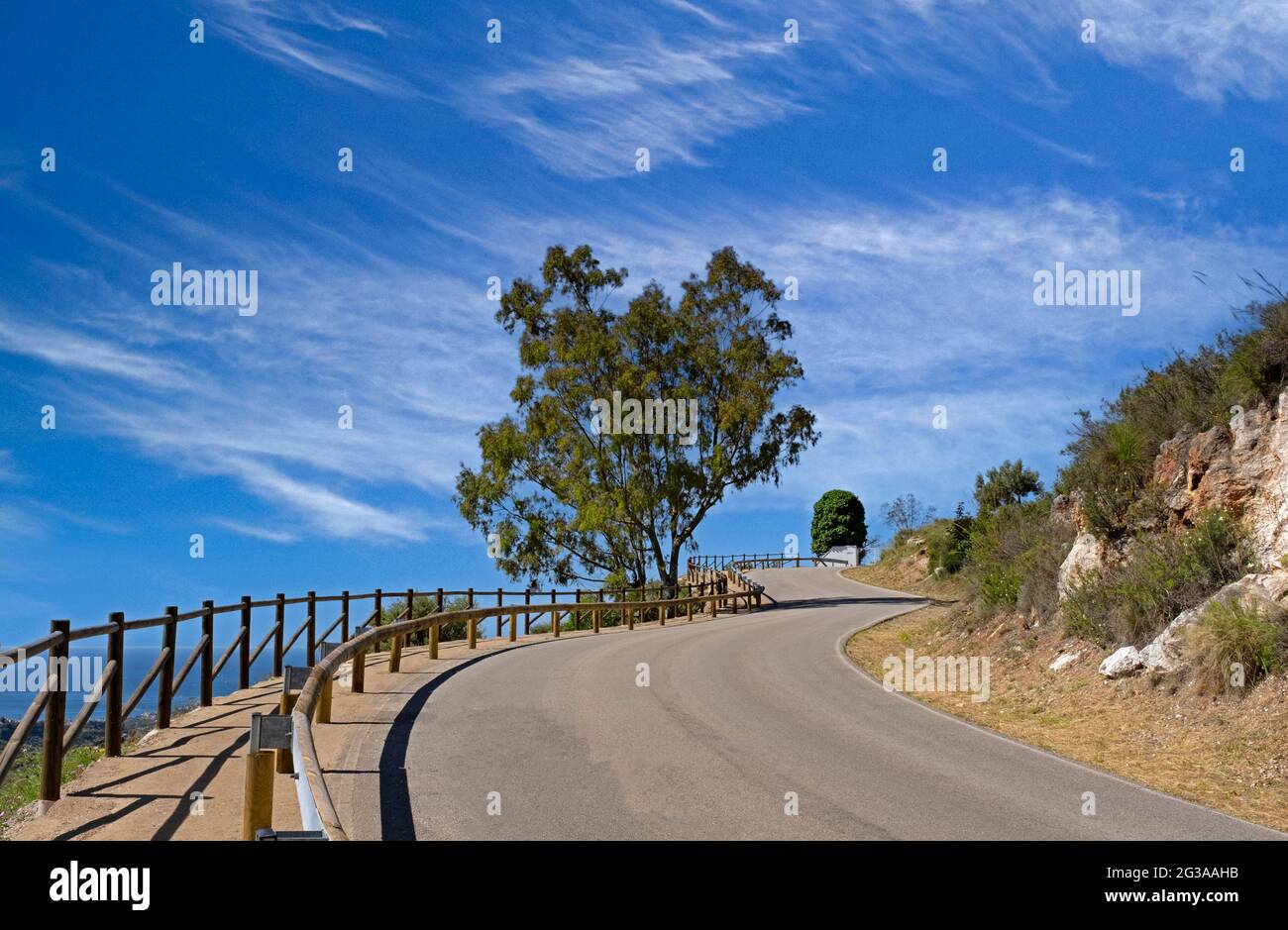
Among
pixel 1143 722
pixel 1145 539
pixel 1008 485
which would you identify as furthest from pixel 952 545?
pixel 1143 722

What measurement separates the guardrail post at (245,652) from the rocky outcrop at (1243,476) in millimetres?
14930

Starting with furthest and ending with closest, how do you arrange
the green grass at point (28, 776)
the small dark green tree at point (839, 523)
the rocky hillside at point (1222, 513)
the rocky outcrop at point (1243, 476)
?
the small dark green tree at point (839, 523) < the rocky outcrop at point (1243, 476) < the rocky hillside at point (1222, 513) < the green grass at point (28, 776)

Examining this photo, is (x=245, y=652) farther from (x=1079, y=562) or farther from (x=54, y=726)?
(x=1079, y=562)

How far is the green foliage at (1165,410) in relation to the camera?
1596cm

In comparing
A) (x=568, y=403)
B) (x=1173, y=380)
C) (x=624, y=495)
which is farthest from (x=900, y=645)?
(x=568, y=403)

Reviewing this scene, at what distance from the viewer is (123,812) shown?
344 inches

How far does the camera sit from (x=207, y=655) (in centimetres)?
1420

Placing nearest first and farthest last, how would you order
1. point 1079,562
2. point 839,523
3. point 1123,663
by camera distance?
1. point 1123,663
2. point 1079,562
3. point 839,523

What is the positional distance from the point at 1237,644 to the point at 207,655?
13.5m

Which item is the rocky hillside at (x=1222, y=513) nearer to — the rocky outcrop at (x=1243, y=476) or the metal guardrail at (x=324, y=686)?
the rocky outcrop at (x=1243, y=476)

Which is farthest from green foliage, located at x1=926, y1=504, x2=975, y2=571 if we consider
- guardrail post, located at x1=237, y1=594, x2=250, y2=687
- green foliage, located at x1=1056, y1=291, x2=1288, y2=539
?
guardrail post, located at x1=237, y1=594, x2=250, y2=687

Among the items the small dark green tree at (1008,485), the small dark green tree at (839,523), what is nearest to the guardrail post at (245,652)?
the small dark green tree at (1008,485)

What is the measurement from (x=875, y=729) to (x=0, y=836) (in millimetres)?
9320

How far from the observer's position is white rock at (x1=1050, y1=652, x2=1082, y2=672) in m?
16.5
